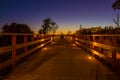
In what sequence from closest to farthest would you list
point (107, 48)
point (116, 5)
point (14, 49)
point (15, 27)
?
1. point (14, 49)
2. point (107, 48)
3. point (116, 5)
4. point (15, 27)

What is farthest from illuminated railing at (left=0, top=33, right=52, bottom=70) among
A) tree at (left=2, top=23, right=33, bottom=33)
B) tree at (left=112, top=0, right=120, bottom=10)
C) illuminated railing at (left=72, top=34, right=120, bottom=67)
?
tree at (left=2, top=23, right=33, bottom=33)

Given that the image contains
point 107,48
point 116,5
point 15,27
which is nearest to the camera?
point 107,48

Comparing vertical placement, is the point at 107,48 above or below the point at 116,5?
below

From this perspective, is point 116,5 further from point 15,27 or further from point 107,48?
point 15,27

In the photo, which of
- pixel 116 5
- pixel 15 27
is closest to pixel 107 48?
pixel 116 5

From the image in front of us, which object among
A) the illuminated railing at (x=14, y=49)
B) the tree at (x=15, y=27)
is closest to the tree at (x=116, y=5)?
the illuminated railing at (x=14, y=49)

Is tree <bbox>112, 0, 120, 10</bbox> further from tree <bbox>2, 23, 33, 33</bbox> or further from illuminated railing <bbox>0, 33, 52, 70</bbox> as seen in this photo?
tree <bbox>2, 23, 33, 33</bbox>

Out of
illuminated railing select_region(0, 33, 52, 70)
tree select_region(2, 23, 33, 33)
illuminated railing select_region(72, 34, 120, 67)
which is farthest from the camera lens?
tree select_region(2, 23, 33, 33)

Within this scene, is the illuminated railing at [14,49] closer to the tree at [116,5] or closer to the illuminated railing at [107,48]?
the illuminated railing at [107,48]

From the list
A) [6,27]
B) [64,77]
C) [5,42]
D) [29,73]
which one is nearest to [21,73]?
[29,73]

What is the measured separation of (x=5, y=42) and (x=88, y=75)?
16.0 meters

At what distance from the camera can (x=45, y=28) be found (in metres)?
85.6

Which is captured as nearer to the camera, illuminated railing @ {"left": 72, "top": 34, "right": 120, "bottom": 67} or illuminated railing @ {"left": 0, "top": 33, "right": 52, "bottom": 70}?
illuminated railing @ {"left": 0, "top": 33, "right": 52, "bottom": 70}

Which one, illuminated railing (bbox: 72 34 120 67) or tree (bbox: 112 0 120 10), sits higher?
tree (bbox: 112 0 120 10)
